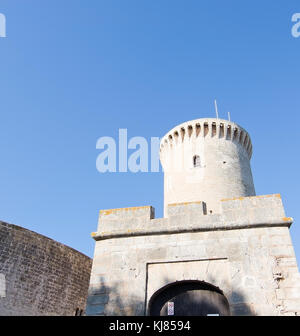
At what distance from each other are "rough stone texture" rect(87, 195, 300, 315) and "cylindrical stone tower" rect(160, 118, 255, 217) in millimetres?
7271

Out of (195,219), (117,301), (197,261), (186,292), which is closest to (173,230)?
(195,219)

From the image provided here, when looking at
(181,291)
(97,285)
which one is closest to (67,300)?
(97,285)

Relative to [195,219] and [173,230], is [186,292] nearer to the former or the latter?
[173,230]

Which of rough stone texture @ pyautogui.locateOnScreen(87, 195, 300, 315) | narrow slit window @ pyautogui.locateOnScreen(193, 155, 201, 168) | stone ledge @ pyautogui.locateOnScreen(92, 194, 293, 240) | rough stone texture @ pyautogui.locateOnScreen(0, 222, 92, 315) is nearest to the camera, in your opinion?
rough stone texture @ pyautogui.locateOnScreen(87, 195, 300, 315)

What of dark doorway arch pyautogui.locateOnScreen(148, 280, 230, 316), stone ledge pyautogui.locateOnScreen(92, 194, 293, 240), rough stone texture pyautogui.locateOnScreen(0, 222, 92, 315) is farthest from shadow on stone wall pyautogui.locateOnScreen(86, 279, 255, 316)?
rough stone texture pyautogui.locateOnScreen(0, 222, 92, 315)

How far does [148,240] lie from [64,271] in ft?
24.9

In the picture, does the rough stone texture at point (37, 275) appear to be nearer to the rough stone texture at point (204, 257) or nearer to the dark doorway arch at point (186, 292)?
the rough stone texture at point (204, 257)

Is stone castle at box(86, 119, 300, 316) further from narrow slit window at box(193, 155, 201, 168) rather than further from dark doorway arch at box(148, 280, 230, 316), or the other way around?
A: narrow slit window at box(193, 155, 201, 168)

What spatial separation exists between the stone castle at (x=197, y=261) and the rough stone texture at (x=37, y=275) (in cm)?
561

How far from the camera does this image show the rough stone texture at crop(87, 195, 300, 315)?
5734mm

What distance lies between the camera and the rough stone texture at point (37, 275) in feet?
36.1

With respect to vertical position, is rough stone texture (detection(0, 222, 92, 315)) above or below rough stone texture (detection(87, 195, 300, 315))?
above

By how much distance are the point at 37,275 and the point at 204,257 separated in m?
7.90

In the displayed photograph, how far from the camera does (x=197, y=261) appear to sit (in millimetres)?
6238
